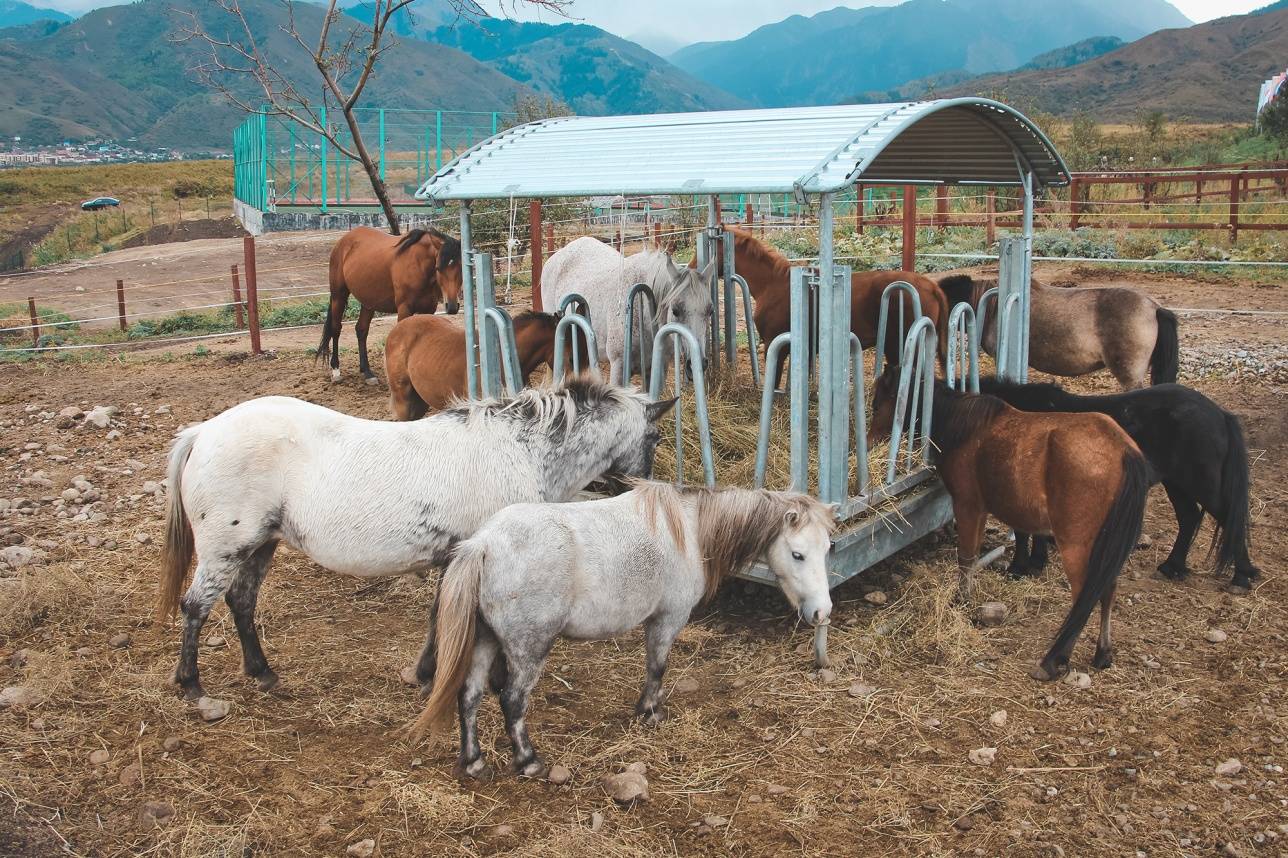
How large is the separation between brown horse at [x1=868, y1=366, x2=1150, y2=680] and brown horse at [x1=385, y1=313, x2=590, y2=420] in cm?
224

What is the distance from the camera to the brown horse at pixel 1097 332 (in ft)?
25.9

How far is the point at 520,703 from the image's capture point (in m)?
3.61

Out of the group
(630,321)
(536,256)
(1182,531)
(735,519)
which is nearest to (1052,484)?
(1182,531)

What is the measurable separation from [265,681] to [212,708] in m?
0.29

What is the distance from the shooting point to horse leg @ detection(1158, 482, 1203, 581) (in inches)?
211

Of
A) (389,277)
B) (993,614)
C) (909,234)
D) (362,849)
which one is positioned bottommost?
(362,849)

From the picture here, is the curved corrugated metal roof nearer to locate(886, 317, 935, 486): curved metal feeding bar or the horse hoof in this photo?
locate(886, 317, 935, 486): curved metal feeding bar

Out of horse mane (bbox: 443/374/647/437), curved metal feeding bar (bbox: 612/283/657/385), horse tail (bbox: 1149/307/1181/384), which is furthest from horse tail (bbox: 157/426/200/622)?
horse tail (bbox: 1149/307/1181/384)

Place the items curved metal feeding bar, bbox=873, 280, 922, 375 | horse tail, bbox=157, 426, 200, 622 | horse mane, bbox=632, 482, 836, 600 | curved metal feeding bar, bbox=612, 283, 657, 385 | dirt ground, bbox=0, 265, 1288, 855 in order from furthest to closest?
curved metal feeding bar, bbox=873, 280, 922, 375
curved metal feeding bar, bbox=612, 283, 657, 385
horse tail, bbox=157, 426, 200, 622
horse mane, bbox=632, 482, 836, 600
dirt ground, bbox=0, 265, 1288, 855

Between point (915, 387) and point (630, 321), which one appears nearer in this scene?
point (915, 387)

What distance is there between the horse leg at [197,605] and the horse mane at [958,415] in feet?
11.6

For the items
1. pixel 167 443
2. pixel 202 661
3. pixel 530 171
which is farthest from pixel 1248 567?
pixel 167 443

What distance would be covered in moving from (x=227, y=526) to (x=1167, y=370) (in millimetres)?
7027

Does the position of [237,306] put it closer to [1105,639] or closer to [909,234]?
[909,234]
